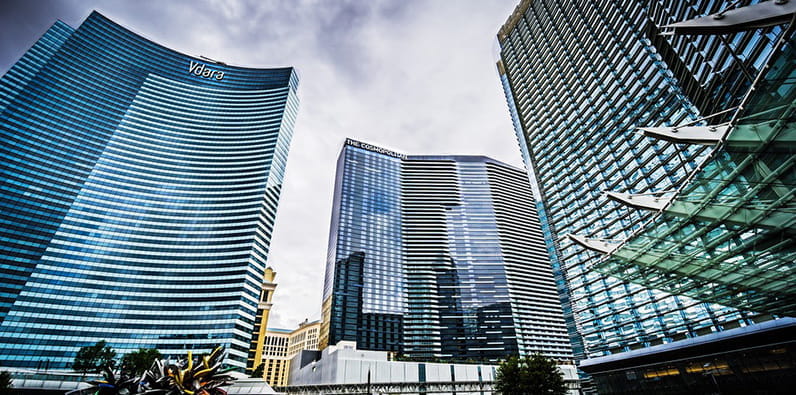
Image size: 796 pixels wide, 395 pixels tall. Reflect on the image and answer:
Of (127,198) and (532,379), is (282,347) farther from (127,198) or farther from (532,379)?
(532,379)

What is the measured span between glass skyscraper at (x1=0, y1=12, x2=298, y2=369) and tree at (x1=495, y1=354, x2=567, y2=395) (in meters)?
73.0

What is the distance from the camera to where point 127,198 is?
106m

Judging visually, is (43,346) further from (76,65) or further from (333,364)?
(76,65)

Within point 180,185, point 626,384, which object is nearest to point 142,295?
point 180,185

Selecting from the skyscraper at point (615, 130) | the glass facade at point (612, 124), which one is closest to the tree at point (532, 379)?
the skyscraper at point (615, 130)

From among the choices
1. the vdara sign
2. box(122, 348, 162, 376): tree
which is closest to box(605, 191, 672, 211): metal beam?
box(122, 348, 162, 376): tree

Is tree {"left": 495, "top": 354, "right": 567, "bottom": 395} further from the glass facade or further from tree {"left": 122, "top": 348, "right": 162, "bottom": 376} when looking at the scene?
tree {"left": 122, "top": 348, "right": 162, "bottom": 376}

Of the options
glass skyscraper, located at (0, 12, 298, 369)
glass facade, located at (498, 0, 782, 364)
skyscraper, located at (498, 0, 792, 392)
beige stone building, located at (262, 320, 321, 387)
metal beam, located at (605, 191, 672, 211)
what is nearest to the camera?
metal beam, located at (605, 191, 672, 211)

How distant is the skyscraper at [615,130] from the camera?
3603 centimetres

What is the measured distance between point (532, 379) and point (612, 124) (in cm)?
4579

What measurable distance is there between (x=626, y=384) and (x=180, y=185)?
12616 centimetres

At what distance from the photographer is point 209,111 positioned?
131 m

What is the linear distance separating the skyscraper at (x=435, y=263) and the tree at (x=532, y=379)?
257ft

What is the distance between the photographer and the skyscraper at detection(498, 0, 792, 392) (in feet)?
118
